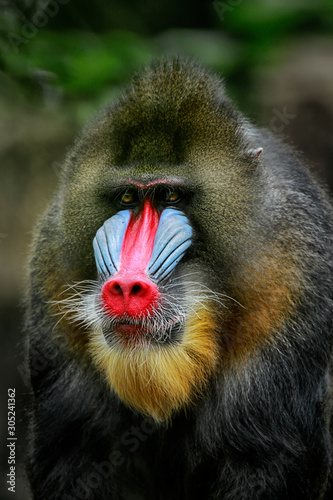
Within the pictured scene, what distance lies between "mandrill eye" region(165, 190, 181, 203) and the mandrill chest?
0.04 metres

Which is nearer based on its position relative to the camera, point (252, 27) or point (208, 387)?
point (208, 387)

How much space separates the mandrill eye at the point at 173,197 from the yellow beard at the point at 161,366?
58cm

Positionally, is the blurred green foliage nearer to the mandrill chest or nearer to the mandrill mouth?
the mandrill chest

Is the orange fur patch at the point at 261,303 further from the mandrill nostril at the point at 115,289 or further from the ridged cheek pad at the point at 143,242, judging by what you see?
the mandrill nostril at the point at 115,289

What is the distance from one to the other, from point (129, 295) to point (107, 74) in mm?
4337

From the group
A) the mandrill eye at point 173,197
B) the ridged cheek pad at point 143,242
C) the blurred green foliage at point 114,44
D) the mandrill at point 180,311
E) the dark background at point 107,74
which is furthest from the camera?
the dark background at point 107,74

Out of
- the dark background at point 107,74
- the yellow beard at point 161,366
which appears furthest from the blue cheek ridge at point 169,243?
the dark background at point 107,74

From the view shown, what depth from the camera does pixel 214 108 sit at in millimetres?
3771

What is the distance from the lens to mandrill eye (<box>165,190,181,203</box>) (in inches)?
142

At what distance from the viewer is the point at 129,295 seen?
3.26 metres

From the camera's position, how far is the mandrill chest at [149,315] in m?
3.31

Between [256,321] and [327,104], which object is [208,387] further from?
[327,104]

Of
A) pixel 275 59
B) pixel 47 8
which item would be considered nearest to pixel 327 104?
pixel 275 59

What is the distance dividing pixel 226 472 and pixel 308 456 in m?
0.47
